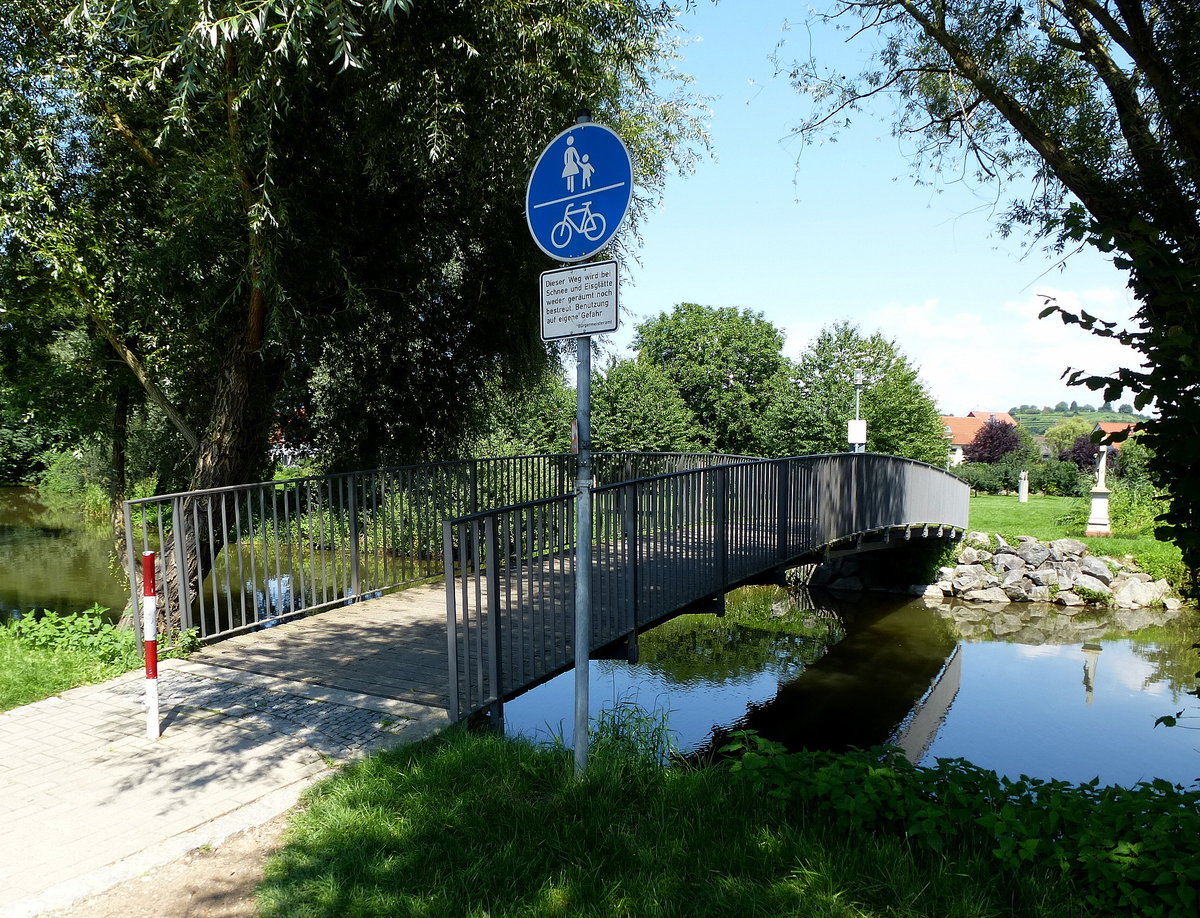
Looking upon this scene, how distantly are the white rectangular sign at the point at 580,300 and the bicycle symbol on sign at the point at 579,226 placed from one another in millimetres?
161

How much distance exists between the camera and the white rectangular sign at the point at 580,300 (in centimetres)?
386

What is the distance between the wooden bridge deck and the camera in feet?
18.4

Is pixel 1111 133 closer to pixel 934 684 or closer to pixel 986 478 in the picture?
pixel 934 684

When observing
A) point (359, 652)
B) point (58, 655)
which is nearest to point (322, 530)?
point (359, 652)

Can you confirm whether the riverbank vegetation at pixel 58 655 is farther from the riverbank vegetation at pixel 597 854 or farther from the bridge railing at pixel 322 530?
the riverbank vegetation at pixel 597 854

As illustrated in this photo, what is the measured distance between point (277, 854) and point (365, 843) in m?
0.37

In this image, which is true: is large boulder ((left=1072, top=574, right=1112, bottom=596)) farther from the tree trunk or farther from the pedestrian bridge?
the tree trunk

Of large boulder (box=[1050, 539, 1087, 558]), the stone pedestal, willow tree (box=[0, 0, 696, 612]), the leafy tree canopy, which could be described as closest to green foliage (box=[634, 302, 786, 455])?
the stone pedestal

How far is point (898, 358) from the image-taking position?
3216cm

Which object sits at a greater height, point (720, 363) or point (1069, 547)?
point (720, 363)

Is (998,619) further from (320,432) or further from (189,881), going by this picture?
(189,881)

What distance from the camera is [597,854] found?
3486mm

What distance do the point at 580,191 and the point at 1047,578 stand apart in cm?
1821

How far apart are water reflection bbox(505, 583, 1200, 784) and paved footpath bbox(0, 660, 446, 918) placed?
2.85 metres
